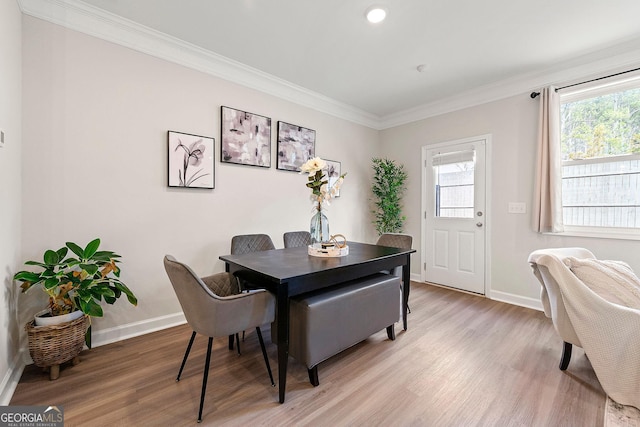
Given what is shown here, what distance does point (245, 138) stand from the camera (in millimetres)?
3051

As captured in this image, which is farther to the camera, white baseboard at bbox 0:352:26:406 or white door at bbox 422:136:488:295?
white door at bbox 422:136:488:295

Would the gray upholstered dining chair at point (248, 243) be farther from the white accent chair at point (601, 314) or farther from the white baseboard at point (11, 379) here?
the white accent chair at point (601, 314)

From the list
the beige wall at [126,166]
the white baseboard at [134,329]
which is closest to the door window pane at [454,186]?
the beige wall at [126,166]

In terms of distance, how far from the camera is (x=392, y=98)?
3.87m

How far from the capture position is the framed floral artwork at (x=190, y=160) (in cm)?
255

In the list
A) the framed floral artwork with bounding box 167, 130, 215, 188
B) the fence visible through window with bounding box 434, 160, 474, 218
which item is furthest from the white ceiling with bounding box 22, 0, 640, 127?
the fence visible through window with bounding box 434, 160, 474, 218

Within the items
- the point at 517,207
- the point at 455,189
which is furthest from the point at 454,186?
the point at 517,207

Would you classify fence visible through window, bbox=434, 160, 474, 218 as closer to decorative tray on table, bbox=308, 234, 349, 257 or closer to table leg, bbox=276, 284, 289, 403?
decorative tray on table, bbox=308, 234, 349, 257

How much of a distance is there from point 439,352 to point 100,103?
3.46 metres

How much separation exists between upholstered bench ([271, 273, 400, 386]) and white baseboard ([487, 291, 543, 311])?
6.94 ft

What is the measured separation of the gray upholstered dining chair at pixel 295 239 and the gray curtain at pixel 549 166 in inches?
105

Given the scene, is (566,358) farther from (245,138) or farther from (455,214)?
(245,138)

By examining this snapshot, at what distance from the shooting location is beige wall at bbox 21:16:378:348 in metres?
2.00

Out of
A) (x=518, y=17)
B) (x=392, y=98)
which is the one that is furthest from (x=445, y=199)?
(x=518, y=17)
